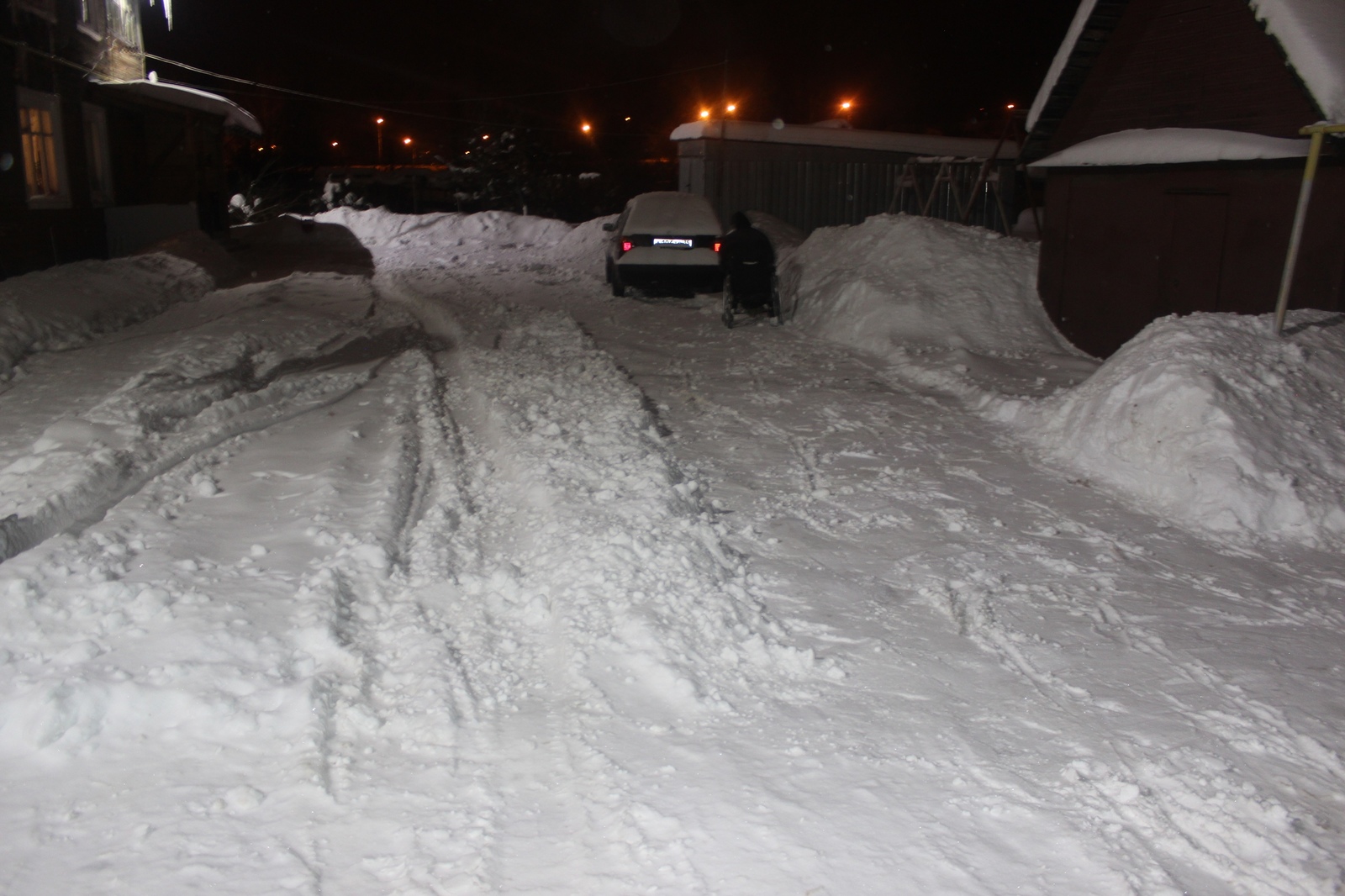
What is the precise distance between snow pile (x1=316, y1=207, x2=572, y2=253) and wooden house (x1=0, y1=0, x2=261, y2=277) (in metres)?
4.71

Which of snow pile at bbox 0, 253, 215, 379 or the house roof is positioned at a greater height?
the house roof

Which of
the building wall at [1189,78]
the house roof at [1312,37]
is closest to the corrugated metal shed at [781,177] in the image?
the building wall at [1189,78]

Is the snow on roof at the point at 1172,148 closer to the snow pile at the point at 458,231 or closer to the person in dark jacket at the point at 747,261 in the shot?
the person in dark jacket at the point at 747,261

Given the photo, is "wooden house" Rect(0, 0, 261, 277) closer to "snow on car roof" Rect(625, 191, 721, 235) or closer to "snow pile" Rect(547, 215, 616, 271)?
"snow pile" Rect(547, 215, 616, 271)

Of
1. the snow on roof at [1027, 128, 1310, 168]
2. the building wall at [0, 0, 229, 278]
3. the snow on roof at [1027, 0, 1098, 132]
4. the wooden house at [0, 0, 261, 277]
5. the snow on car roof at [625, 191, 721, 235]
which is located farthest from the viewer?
the snow on car roof at [625, 191, 721, 235]

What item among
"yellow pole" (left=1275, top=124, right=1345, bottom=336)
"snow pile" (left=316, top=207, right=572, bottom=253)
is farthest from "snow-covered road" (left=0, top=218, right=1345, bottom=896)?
"snow pile" (left=316, top=207, right=572, bottom=253)

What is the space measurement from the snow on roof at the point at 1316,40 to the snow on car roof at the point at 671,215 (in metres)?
7.69

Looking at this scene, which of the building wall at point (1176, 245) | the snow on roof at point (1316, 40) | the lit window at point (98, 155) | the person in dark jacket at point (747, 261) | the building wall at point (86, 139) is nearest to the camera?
the snow on roof at point (1316, 40)

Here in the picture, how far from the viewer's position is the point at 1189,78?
34.7 feet

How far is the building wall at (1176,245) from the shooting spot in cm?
886

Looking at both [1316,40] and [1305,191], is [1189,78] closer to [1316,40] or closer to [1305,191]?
[1316,40]

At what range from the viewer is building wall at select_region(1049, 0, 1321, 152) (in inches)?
374

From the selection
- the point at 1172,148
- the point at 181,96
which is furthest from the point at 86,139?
the point at 1172,148

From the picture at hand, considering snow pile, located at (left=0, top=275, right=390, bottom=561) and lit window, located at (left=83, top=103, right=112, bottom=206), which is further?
lit window, located at (left=83, top=103, right=112, bottom=206)
